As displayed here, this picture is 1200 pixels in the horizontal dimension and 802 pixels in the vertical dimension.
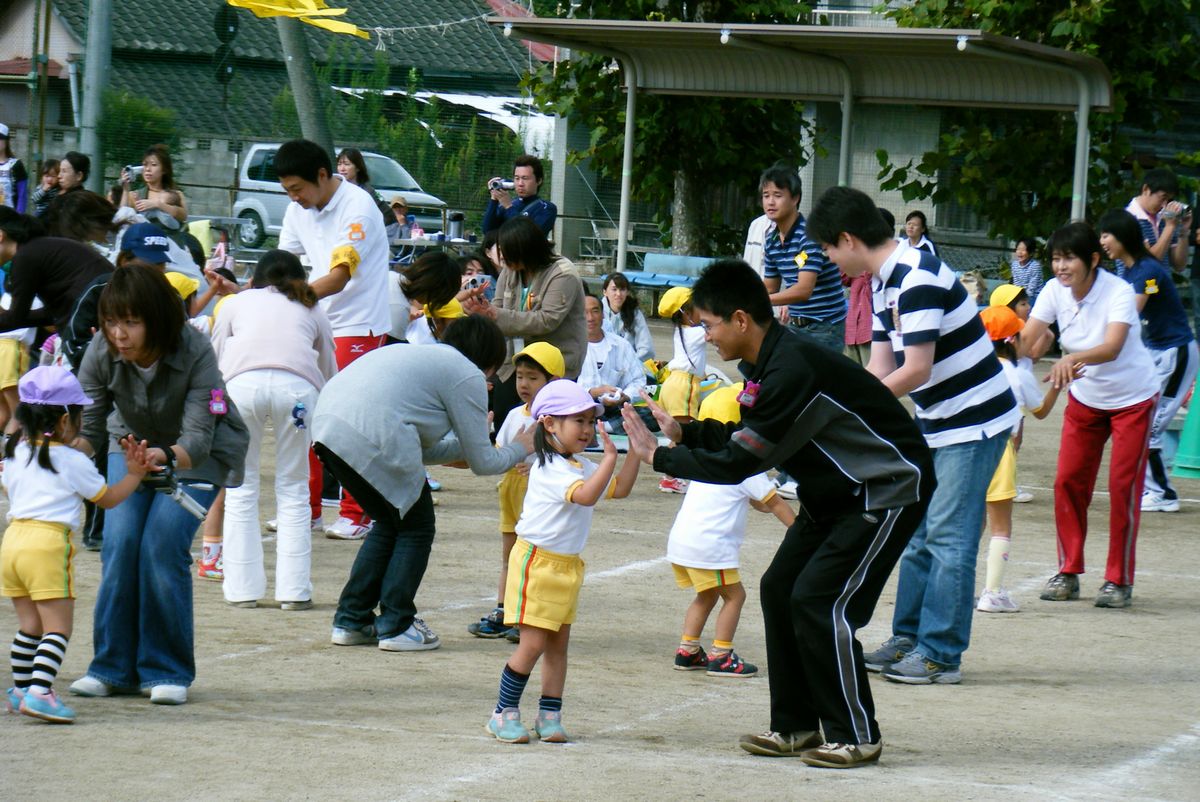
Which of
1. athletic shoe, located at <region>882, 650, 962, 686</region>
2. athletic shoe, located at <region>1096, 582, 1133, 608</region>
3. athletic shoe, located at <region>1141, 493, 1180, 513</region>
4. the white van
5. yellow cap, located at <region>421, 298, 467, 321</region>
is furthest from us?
the white van

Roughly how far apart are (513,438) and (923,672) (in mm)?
1969

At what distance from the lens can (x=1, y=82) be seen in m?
19.8

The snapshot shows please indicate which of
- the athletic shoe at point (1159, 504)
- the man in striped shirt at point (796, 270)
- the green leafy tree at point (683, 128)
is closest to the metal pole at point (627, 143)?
the green leafy tree at point (683, 128)

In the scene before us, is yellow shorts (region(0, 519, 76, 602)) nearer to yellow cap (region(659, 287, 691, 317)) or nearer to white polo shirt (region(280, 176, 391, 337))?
white polo shirt (region(280, 176, 391, 337))

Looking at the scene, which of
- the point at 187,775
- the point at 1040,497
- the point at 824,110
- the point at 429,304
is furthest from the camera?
the point at 824,110

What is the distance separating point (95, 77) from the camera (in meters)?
19.0

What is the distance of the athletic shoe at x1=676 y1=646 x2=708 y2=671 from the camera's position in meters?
7.18

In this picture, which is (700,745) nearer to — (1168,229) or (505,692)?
(505,692)

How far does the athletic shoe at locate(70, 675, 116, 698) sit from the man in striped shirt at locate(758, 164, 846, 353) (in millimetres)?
5437

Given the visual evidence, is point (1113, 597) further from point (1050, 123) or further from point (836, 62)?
point (1050, 123)

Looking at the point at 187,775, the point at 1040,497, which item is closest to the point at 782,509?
the point at 187,775

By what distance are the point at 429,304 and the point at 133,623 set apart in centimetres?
269

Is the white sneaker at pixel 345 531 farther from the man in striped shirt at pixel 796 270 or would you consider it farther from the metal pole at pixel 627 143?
the metal pole at pixel 627 143

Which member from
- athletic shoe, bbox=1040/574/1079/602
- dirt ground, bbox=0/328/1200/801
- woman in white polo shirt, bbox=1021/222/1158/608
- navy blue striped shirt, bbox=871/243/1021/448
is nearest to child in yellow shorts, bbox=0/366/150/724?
dirt ground, bbox=0/328/1200/801
